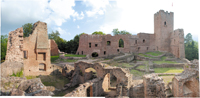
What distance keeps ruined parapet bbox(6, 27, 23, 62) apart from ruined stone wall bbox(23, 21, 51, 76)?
1409mm

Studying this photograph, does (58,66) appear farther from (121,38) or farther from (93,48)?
(121,38)

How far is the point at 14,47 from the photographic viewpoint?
6.77m

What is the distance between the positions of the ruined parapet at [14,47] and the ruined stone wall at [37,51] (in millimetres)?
1409

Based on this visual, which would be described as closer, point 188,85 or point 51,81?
point 188,85

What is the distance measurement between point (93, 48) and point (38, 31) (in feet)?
19.1

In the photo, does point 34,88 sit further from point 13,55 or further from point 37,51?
point 37,51

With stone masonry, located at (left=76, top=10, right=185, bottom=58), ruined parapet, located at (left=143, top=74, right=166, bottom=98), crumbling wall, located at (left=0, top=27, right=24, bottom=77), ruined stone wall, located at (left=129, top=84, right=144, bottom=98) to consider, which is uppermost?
stone masonry, located at (left=76, top=10, right=185, bottom=58)

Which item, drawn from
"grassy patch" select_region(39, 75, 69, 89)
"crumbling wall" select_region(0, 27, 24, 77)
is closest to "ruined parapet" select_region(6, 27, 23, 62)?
"crumbling wall" select_region(0, 27, 24, 77)

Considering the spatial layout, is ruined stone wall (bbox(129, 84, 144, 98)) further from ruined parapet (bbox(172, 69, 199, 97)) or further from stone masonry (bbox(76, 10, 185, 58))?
stone masonry (bbox(76, 10, 185, 58))

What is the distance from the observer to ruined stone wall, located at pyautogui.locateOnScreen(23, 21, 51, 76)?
333 inches

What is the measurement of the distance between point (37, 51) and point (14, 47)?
2.18m

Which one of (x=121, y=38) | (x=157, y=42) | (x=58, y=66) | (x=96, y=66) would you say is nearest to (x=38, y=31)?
(x=58, y=66)

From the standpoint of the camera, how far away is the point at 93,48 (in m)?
12.7

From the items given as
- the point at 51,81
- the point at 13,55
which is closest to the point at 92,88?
the point at 51,81
